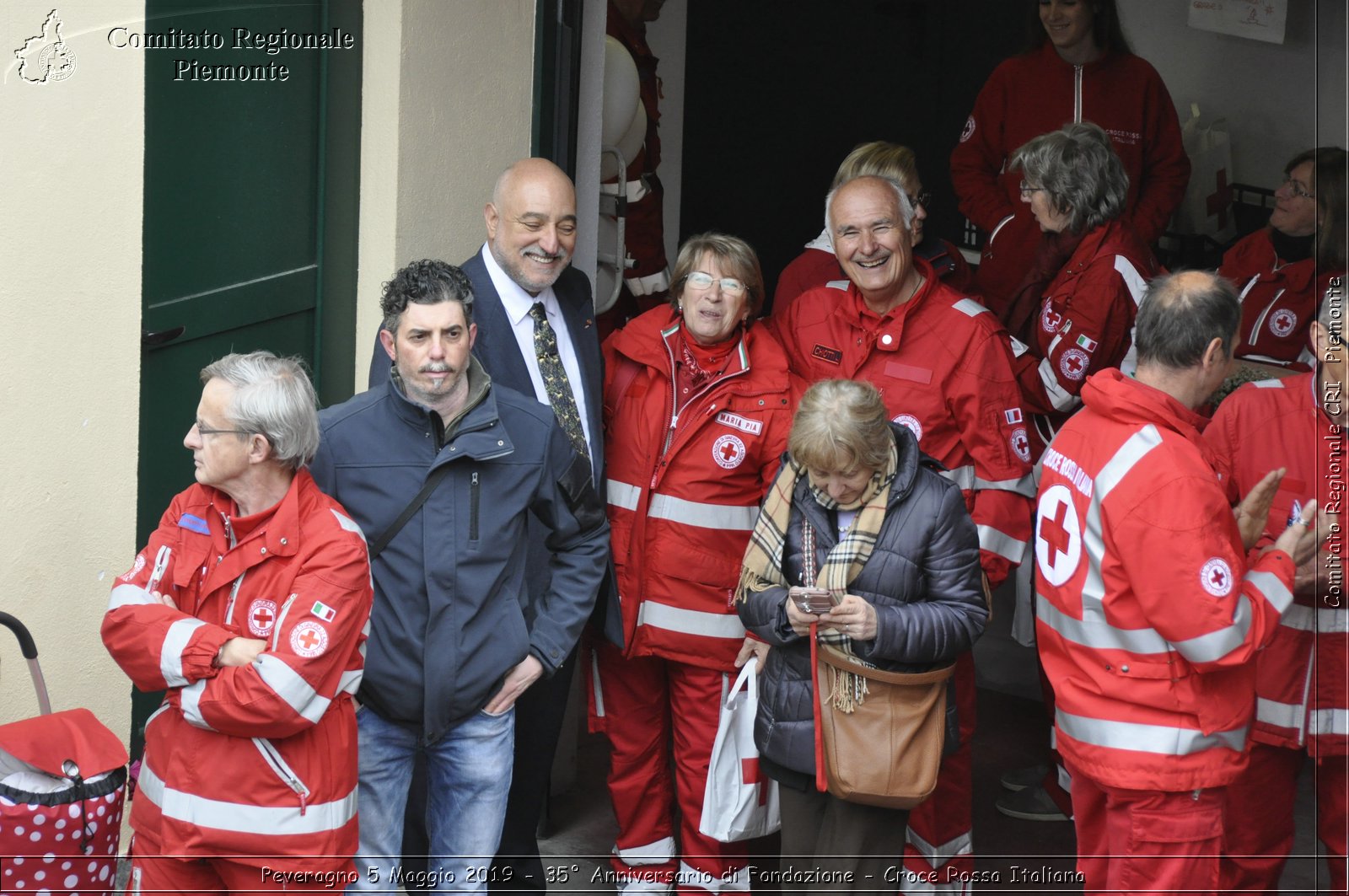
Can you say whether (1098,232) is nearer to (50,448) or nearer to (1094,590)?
(1094,590)

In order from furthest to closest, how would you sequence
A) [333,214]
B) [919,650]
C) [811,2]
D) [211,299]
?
[811,2]
[333,214]
[211,299]
[919,650]

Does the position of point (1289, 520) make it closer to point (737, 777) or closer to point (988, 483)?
point (988, 483)

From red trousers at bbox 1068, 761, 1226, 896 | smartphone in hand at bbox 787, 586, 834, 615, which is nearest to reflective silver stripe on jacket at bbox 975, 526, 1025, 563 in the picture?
smartphone in hand at bbox 787, 586, 834, 615

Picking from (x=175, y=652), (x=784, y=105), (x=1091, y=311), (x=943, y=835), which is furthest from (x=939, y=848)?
(x=784, y=105)

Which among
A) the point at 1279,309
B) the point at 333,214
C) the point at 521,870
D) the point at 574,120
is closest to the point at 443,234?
the point at 333,214

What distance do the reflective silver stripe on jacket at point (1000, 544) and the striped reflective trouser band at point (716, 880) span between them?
1132 mm

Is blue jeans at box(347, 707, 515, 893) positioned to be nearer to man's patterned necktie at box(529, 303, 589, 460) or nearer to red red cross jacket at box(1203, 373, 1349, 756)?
man's patterned necktie at box(529, 303, 589, 460)

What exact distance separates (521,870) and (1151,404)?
2.10m

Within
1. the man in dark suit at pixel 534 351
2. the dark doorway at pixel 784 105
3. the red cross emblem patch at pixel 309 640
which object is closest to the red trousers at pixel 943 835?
the man in dark suit at pixel 534 351

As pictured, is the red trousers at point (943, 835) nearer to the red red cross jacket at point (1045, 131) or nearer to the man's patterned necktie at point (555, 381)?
the man's patterned necktie at point (555, 381)

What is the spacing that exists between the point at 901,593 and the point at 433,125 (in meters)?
2.04

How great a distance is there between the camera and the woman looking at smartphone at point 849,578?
344 centimetres

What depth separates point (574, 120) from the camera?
16.1 ft

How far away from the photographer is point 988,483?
414 centimetres
